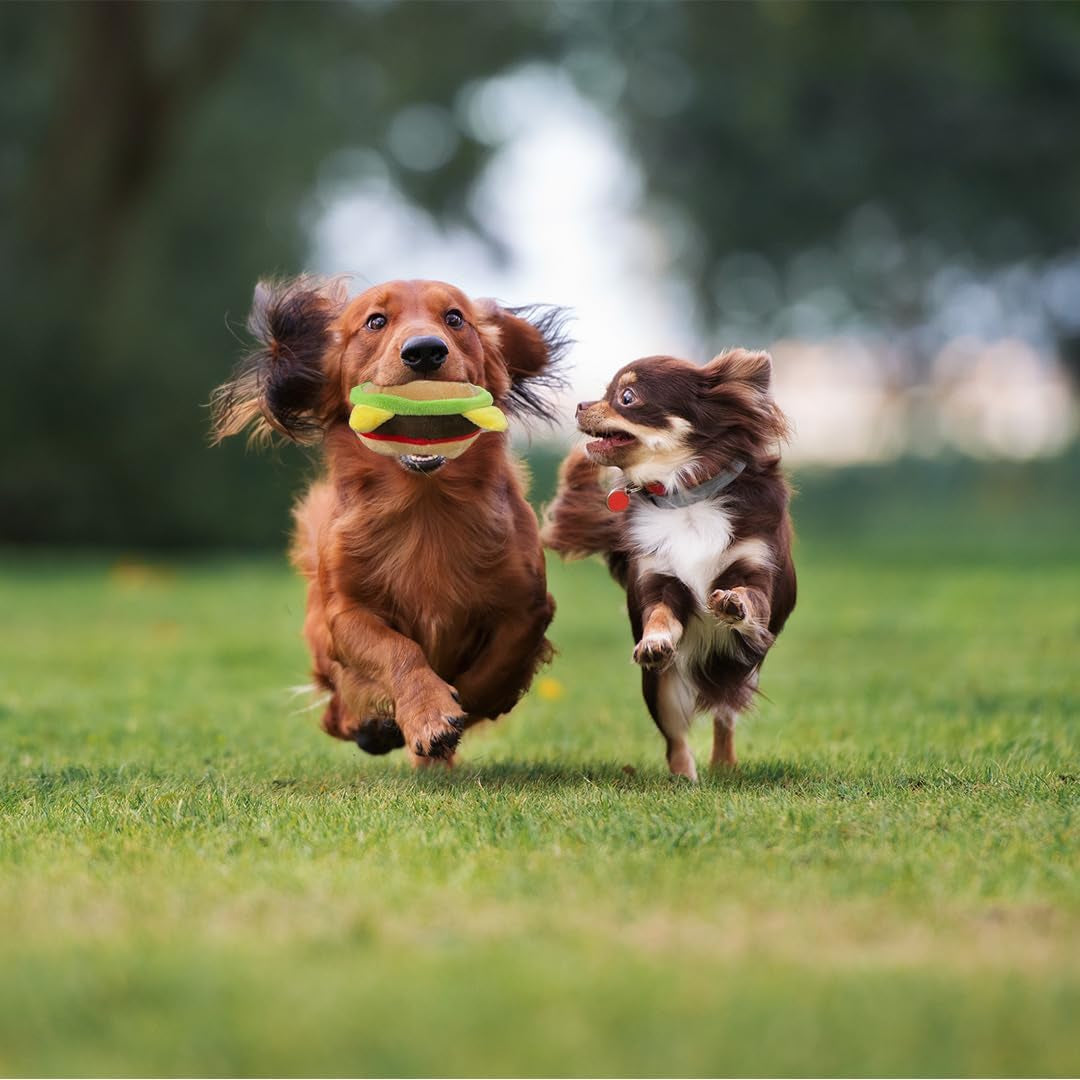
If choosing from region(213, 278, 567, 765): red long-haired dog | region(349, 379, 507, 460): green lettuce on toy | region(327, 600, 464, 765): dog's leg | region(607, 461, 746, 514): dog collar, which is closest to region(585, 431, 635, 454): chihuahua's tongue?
region(607, 461, 746, 514): dog collar

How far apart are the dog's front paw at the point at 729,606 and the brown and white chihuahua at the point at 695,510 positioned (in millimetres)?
196

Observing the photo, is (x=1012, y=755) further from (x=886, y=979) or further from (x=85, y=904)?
(x=85, y=904)

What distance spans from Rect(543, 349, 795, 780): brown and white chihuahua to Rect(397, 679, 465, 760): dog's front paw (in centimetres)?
62

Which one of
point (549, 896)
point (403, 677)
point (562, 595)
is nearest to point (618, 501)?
point (403, 677)

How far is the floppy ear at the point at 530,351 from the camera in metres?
5.66

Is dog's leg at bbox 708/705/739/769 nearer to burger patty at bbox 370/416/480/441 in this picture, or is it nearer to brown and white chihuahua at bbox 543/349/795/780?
brown and white chihuahua at bbox 543/349/795/780

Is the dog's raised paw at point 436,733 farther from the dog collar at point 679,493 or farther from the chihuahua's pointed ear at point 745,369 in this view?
the chihuahua's pointed ear at point 745,369

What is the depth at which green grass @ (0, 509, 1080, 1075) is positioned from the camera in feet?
7.86

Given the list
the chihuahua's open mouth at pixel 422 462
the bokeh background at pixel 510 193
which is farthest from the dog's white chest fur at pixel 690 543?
the bokeh background at pixel 510 193

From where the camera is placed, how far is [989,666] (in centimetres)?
834

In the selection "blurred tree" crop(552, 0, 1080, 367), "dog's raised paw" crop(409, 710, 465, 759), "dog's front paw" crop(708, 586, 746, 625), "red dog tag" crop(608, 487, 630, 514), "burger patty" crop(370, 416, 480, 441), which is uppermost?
"blurred tree" crop(552, 0, 1080, 367)

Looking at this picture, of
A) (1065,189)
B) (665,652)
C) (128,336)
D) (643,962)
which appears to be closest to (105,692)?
(665,652)

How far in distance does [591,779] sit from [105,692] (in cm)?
358

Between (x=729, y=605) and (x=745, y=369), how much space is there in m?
0.86
